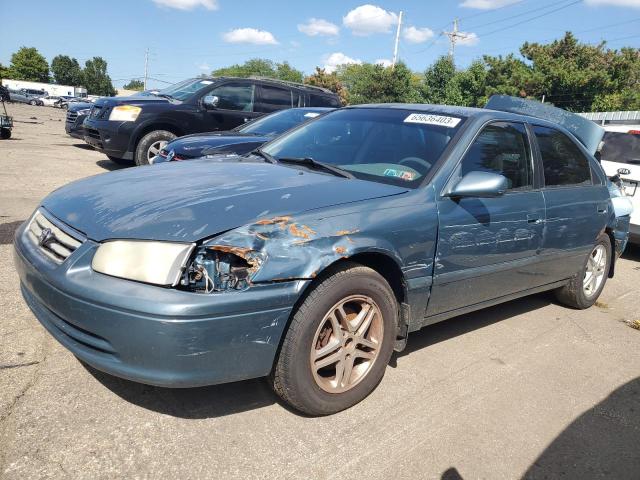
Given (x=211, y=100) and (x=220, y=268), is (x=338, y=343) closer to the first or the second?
(x=220, y=268)

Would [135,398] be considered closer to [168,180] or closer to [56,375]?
[56,375]

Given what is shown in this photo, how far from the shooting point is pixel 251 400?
8.85ft

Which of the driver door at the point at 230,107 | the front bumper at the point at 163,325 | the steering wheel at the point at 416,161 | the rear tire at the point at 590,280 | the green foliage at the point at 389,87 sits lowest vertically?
the rear tire at the point at 590,280

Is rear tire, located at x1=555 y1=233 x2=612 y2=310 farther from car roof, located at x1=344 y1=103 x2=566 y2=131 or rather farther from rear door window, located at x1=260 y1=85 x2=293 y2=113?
rear door window, located at x1=260 y1=85 x2=293 y2=113

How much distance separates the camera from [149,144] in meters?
8.69

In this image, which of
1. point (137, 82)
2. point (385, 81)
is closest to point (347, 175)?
point (385, 81)

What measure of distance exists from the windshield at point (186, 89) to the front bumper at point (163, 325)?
297 inches

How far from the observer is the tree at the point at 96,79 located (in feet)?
355

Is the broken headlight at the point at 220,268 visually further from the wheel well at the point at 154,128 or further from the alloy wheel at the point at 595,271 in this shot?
the wheel well at the point at 154,128

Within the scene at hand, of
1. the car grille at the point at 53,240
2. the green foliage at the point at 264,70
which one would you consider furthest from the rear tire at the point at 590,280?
the green foliage at the point at 264,70

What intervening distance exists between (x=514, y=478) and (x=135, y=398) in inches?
72.6

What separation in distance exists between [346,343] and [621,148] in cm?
634

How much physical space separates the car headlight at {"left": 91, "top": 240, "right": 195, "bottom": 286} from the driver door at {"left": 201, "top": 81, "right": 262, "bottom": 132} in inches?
285

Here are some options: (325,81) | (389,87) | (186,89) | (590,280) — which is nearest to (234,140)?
(186,89)
